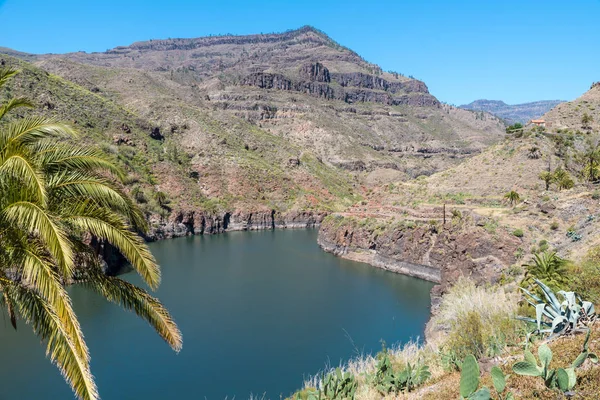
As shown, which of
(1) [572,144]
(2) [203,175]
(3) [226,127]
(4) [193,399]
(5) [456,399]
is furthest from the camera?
(3) [226,127]

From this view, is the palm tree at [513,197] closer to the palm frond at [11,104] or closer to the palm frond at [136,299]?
the palm frond at [136,299]

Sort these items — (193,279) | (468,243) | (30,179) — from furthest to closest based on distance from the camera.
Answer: (193,279)
(468,243)
(30,179)

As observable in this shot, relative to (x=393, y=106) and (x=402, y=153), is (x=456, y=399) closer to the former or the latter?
(x=402, y=153)

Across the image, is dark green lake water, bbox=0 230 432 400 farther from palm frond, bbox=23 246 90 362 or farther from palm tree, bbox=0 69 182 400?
palm frond, bbox=23 246 90 362

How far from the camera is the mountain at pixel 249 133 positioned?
70.3m

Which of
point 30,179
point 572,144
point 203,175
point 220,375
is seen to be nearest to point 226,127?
point 203,175

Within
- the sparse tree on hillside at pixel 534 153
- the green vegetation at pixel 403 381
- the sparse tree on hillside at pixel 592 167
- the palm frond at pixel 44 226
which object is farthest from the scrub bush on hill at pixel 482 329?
the sparse tree on hillside at pixel 534 153

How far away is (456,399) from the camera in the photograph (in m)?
6.63

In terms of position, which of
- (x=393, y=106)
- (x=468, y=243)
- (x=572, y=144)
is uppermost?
(x=393, y=106)

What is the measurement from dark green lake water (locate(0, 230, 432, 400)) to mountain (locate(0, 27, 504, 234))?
2822 centimetres

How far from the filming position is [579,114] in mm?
55375

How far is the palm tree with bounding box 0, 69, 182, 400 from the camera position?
19.2 feet

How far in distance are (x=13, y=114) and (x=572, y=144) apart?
66.1 m

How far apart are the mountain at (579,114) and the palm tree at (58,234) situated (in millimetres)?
59186
